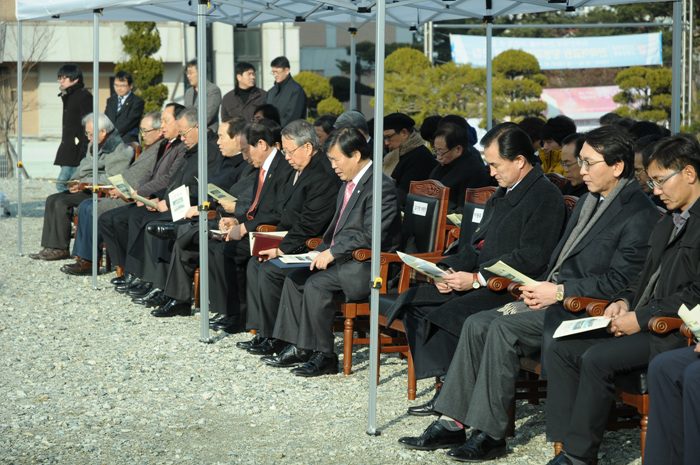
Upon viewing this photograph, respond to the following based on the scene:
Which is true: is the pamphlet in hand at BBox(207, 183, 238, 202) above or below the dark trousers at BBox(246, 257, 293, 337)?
above

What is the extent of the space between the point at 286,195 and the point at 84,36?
21410 mm

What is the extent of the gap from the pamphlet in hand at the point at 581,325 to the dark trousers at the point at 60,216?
717cm

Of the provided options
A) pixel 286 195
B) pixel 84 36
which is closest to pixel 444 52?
pixel 84 36

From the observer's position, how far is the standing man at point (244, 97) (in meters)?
10.6

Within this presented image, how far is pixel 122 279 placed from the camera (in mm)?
8758

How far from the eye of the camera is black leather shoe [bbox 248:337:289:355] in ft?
20.1

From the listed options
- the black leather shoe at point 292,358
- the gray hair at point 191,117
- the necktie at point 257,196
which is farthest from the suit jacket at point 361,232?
the gray hair at point 191,117

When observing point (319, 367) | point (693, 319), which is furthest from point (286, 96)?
point (693, 319)

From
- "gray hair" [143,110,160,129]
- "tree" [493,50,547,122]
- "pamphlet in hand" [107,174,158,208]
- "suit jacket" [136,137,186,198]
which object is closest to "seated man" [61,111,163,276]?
"gray hair" [143,110,160,129]

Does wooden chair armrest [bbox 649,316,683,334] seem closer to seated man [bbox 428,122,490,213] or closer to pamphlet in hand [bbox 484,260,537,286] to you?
pamphlet in hand [bbox 484,260,537,286]

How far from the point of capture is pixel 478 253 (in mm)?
5004

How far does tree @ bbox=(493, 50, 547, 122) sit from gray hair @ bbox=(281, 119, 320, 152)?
14.6 metres

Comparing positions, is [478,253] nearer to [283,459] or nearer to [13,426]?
[283,459]

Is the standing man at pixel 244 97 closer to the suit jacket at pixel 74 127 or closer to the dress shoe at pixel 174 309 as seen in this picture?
Result: the suit jacket at pixel 74 127
